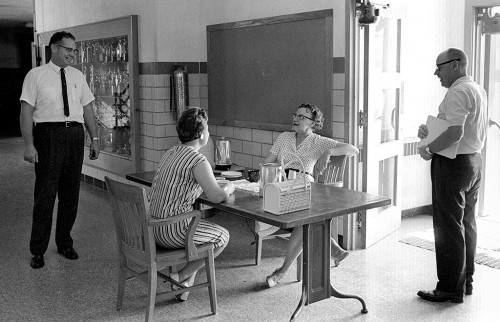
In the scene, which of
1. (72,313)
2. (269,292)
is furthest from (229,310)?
(72,313)

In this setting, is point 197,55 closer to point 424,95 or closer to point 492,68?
point 424,95

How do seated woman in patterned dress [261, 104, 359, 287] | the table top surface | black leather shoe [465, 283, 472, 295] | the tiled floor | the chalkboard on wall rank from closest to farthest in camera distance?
the table top surface
the tiled floor
black leather shoe [465, 283, 472, 295]
seated woman in patterned dress [261, 104, 359, 287]
the chalkboard on wall

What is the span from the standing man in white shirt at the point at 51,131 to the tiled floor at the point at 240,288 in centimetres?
37

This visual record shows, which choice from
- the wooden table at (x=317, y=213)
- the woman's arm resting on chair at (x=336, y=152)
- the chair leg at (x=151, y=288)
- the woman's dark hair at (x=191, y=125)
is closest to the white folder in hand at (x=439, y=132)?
the wooden table at (x=317, y=213)

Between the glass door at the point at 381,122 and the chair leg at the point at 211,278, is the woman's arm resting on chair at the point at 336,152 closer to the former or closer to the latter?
the glass door at the point at 381,122

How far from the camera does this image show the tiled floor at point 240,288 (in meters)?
3.46

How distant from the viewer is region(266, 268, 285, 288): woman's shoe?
3895 mm

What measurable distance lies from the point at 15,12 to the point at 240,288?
36.6 ft

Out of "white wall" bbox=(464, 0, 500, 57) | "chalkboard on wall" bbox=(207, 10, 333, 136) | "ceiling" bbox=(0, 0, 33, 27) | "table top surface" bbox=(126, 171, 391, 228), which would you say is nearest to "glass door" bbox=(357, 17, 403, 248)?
"chalkboard on wall" bbox=(207, 10, 333, 136)

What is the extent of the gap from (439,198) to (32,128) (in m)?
2.72

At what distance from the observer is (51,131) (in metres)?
4.31

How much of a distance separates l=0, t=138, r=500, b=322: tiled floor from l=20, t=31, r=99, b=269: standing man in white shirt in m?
0.37

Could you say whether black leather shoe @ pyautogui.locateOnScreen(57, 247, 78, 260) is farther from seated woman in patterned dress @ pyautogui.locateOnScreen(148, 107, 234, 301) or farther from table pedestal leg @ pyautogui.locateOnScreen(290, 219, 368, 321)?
table pedestal leg @ pyautogui.locateOnScreen(290, 219, 368, 321)

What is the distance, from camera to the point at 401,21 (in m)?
4.81
